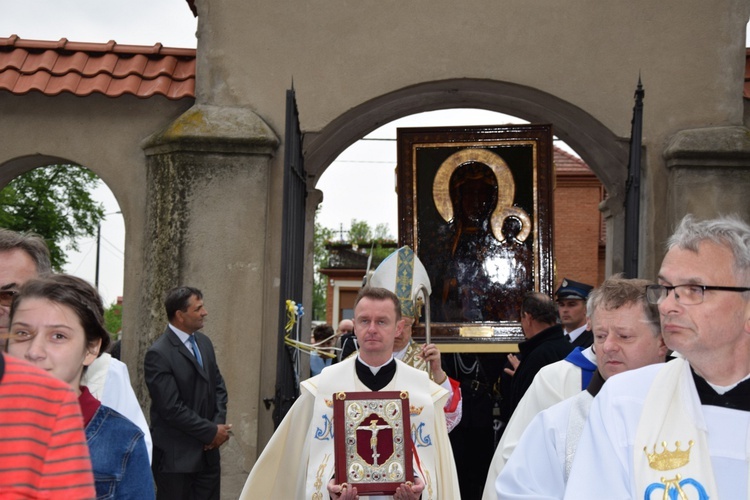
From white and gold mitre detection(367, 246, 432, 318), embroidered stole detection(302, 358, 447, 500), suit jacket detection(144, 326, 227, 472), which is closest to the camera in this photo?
embroidered stole detection(302, 358, 447, 500)

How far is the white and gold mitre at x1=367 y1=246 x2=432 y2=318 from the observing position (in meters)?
7.41

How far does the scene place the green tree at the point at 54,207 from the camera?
2920 centimetres

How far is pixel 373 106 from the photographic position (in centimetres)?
893

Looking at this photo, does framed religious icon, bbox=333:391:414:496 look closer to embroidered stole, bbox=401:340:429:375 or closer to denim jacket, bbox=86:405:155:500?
embroidered stole, bbox=401:340:429:375

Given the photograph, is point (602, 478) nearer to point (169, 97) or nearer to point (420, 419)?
point (420, 419)

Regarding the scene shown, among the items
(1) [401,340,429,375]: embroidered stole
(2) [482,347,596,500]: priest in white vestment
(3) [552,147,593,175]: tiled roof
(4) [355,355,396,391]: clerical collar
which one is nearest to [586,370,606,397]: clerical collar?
(2) [482,347,596,500]: priest in white vestment

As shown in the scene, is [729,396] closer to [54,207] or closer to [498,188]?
[498,188]

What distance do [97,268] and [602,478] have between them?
1705 inches

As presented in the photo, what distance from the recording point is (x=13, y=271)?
146 inches

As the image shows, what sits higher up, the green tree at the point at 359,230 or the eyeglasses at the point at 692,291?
the green tree at the point at 359,230

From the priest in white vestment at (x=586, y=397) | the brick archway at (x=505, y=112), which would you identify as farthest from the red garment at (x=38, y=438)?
the brick archway at (x=505, y=112)

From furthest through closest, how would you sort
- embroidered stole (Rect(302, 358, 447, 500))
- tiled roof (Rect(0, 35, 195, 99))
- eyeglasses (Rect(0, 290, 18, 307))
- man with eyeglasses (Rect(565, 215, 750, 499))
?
tiled roof (Rect(0, 35, 195, 99)) → embroidered stole (Rect(302, 358, 447, 500)) → eyeglasses (Rect(0, 290, 18, 307)) → man with eyeglasses (Rect(565, 215, 750, 499))

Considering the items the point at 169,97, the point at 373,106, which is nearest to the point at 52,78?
the point at 169,97

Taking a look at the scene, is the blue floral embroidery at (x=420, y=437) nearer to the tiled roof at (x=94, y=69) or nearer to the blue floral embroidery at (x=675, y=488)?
the blue floral embroidery at (x=675, y=488)
